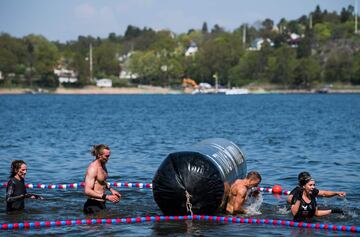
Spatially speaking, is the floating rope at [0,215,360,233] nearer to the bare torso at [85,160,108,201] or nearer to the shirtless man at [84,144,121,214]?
the shirtless man at [84,144,121,214]

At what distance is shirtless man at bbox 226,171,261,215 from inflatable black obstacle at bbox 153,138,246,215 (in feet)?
1.50

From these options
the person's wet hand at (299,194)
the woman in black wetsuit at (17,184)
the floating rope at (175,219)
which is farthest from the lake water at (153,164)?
the person's wet hand at (299,194)

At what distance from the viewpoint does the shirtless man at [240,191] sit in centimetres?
1788

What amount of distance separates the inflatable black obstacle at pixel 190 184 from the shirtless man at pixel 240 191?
457 millimetres

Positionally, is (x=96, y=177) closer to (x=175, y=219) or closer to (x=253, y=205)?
(x=175, y=219)

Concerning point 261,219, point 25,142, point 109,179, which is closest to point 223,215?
point 261,219

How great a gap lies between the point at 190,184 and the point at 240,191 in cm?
165

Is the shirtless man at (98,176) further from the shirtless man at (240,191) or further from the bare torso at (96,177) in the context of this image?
the shirtless man at (240,191)

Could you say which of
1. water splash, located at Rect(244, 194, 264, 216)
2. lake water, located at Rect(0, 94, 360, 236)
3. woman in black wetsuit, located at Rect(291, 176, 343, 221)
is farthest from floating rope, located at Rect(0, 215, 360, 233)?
water splash, located at Rect(244, 194, 264, 216)

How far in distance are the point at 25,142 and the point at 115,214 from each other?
24506 millimetres

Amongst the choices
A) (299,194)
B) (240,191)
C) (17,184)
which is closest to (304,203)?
(299,194)

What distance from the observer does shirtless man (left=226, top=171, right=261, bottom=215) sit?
58.6 feet

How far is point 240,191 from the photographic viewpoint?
18.2m

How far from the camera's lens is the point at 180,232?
1703cm
